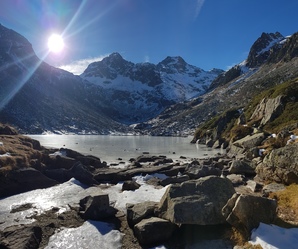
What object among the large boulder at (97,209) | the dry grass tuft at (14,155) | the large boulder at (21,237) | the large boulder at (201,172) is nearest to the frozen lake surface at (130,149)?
the dry grass tuft at (14,155)

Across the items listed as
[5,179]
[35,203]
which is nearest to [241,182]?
[35,203]

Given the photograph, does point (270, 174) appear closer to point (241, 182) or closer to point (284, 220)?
point (241, 182)

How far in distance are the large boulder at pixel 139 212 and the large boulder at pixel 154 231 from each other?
128 centimetres

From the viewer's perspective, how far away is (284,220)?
45.8 feet

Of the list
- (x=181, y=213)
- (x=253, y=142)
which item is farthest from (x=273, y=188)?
(x=253, y=142)

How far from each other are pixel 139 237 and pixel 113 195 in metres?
9.38

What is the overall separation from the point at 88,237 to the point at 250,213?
849 cm

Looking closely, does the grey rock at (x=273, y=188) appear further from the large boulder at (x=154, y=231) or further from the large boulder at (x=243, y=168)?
the large boulder at (x=154, y=231)

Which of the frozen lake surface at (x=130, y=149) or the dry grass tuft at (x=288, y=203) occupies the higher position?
the frozen lake surface at (x=130, y=149)

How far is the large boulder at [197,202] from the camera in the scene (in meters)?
14.3

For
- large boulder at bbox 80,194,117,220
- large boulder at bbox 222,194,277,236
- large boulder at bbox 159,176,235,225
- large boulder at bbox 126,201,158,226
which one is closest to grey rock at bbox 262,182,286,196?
large boulder at bbox 159,176,235,225

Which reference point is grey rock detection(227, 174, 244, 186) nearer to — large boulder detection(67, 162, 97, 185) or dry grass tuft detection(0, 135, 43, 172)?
large boulder detection(67, 162, 97, 185)

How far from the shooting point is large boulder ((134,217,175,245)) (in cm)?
1371

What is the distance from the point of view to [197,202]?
14.8 meters
